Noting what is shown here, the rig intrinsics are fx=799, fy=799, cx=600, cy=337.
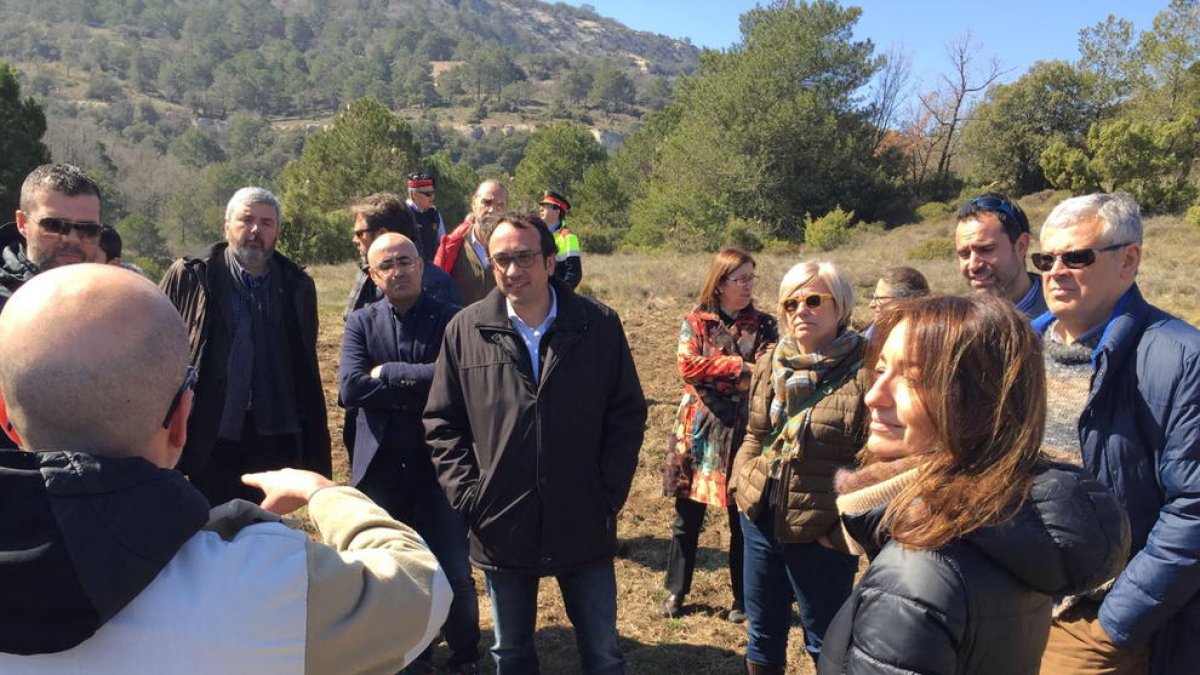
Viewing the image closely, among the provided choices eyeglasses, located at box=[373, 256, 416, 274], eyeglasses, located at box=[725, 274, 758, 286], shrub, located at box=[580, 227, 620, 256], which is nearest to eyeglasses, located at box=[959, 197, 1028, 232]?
eyeglasses, located at box=[725, 274, 758, 286]

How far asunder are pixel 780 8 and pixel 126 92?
12719cm

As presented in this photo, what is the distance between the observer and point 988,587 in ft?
4.45

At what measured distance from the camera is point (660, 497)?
5.66 m

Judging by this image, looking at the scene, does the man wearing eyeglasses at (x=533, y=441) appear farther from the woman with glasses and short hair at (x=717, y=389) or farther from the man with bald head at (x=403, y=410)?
the woman with glasses and short hair at (x=717, y=389)

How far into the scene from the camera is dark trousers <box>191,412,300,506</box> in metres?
3.42

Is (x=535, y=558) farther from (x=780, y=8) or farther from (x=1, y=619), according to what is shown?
(x=780, y=8)

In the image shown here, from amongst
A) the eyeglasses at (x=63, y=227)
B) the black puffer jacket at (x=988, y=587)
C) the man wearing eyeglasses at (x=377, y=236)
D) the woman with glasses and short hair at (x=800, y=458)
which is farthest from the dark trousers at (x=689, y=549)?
the eyeglasses at (x=63, y=227)

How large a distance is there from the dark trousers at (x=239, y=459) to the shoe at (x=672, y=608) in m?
2.00

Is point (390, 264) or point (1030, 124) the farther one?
point (1030, 124)

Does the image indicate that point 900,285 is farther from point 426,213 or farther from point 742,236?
point 742,236

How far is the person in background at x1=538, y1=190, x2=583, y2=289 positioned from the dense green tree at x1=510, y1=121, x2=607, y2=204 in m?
46.5

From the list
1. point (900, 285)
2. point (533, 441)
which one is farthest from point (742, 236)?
point (533, 441)

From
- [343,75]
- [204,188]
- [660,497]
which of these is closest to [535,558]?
[660,497]

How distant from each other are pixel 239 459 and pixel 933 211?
34310 mm
